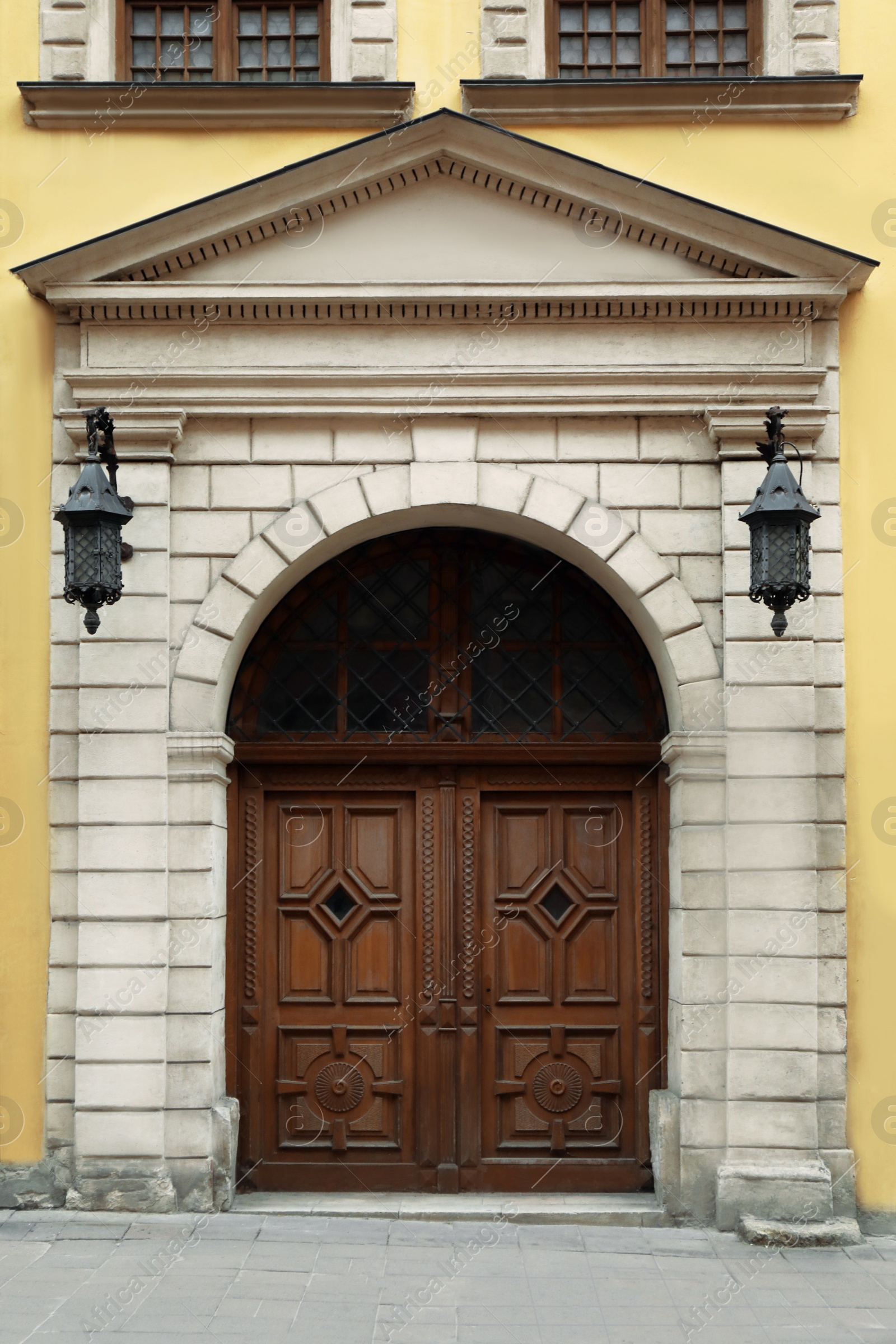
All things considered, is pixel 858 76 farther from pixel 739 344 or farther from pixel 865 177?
pixel 739 344

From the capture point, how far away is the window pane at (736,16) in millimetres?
7844

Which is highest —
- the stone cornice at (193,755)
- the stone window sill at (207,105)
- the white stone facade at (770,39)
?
the white stone facade at (770,39)

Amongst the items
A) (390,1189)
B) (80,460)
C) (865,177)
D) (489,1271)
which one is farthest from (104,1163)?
(865,177)

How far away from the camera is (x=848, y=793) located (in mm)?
7262

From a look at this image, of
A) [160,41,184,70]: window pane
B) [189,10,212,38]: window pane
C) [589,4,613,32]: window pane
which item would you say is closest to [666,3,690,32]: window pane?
[589,4,613,32]: window pane

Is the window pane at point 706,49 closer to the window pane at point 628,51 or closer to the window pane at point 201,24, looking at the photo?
the window pane at point 628,51

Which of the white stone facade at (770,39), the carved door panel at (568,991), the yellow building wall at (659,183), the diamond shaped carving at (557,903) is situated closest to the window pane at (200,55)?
the yellow building wall at (659,183)

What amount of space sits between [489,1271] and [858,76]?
6.85m

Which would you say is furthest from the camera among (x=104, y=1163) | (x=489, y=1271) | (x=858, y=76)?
(x=858, y=76)

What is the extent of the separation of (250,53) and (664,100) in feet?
8.32

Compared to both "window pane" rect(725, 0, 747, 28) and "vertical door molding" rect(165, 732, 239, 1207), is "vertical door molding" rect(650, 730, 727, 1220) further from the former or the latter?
"window pane" rect(725, 0, 747, 28)

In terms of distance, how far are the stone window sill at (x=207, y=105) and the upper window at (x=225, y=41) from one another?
0.32 meters

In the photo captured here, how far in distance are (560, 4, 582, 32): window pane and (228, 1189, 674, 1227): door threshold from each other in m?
6.95

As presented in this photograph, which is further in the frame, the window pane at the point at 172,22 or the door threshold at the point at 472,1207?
the window pane at the point at 172,22
